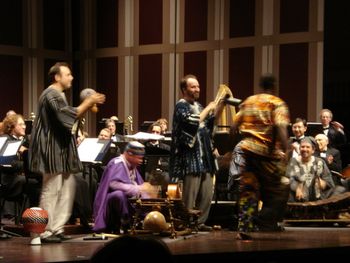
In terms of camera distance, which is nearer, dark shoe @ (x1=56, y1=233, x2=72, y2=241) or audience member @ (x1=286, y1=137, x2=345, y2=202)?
dark shoe @ (x1=56, y1=233, x2=72, y2=241)

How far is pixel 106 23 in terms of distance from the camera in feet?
44.6

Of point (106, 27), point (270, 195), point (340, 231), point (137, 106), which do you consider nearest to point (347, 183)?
point (340, 231)

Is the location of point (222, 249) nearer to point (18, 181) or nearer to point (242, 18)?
point (18, 181)

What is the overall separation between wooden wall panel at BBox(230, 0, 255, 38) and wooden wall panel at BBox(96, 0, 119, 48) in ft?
8.14

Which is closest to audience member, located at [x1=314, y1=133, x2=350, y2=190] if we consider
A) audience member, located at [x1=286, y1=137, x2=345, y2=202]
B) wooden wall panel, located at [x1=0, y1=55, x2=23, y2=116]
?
audience member, located at [x1=286, y1=137, x2=345, y2=202]

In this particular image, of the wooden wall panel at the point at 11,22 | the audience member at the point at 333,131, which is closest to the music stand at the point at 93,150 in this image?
the audience member at the point at 333,131

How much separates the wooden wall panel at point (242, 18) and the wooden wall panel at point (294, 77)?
0.67 metres

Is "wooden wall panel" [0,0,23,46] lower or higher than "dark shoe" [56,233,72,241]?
higher

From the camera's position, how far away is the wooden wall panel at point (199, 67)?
12398 mm

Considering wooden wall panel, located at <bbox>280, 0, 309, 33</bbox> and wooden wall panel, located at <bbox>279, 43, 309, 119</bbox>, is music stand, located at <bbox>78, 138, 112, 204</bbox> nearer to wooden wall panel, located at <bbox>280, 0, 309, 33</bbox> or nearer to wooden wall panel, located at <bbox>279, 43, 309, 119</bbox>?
wooden wall panel, located at <bbox>279, 43, 309, 119</bbox>

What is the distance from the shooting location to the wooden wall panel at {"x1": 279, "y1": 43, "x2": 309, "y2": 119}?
1114 centimetres

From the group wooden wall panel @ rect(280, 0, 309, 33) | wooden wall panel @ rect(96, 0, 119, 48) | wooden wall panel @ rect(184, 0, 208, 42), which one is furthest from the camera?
wooden wall panel @ rect(96, 0, 119, 48)

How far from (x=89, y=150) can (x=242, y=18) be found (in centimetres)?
568

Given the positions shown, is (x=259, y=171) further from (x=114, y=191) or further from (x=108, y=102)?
(x=108, y=102)
